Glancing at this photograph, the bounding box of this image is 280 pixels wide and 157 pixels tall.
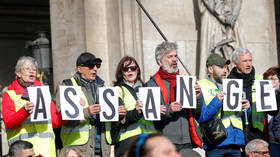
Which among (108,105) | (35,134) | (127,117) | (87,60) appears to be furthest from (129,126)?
(35,134)

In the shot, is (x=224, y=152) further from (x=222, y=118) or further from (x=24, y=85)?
(x=24, y=85)

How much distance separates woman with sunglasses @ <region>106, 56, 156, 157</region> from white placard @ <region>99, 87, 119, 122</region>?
0.54ft

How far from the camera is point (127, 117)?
8586 millimetres

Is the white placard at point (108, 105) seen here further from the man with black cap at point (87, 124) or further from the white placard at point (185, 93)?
the white placard at point (185, 93)

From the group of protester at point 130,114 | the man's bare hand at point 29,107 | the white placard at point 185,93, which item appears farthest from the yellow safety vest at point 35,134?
the white placard at point 185,93

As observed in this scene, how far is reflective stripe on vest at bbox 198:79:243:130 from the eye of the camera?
9234 mm

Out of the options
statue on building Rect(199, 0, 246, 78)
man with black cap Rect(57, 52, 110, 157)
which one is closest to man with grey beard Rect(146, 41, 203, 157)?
man with black cap Rect(57, 52, 110, 157)

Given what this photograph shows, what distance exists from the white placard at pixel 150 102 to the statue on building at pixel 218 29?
4.22 m

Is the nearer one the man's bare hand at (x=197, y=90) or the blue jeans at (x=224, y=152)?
the man's bare hand at (x=197, y=90)

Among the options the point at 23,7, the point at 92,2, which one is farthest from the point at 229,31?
the point at 23,7

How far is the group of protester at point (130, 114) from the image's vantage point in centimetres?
843

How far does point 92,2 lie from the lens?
1238 cm

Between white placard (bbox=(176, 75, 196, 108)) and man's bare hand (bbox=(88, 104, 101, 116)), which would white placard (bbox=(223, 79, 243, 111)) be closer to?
white placard (bbox=(176, 75, 196, 108))

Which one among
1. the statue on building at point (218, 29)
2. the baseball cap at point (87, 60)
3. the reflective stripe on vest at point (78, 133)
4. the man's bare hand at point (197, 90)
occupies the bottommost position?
the reflective stripe on vest at point (78, 133)
